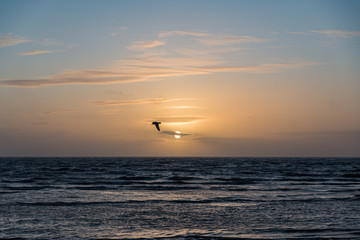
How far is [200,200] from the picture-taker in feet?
93.2

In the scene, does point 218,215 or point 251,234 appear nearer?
point 251,234

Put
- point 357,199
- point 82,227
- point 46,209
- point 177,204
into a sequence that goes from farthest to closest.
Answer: point 357,199 < point 177,204 < point 46,209 < point 82,227

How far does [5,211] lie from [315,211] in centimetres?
1533

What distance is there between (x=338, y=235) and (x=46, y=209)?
14.5 m

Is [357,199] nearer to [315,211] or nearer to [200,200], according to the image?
[315,211]

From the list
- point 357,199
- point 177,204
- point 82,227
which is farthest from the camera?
point 357,199

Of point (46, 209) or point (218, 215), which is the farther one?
point (46, 209)

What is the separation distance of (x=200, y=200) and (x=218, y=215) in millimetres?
6884

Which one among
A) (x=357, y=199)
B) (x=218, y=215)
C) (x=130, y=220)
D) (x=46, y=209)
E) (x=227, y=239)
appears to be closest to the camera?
(x=227, y=239)

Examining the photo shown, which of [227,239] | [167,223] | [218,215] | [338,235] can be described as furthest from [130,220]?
[338,235]

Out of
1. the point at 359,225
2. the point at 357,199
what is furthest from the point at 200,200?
the point at 359,225

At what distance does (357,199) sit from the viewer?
1105 inches

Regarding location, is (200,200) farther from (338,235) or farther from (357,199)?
(338,235)

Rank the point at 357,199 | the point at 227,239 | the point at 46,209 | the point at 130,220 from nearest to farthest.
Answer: the point at 227,239, the point at 130,220, the point at 46,209, the point at 357,199
